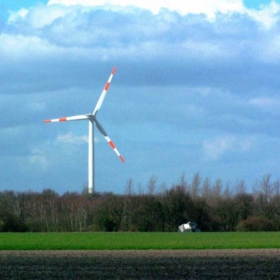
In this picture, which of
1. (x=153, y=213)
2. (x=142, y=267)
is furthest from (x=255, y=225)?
(x=142, y=267)

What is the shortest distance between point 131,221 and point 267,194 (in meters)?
25.0

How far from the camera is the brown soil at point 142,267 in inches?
1137

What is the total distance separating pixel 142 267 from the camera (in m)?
32.9

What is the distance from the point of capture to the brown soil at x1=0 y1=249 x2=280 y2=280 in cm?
2888

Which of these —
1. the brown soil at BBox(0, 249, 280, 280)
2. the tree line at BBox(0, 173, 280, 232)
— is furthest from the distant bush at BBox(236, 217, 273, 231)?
the brown soil at BBox(0, 249, 280, 280)

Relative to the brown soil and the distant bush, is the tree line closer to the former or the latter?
the distant bush

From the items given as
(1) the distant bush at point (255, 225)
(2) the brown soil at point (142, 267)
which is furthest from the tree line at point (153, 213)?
(2) the brown soil at point (142, 267)

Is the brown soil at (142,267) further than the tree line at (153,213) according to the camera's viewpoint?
No

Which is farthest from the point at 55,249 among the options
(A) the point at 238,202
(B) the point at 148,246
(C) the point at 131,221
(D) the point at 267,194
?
(D) the point at 267,194

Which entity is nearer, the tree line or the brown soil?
the brown soil

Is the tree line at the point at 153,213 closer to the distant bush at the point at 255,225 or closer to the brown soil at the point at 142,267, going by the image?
the distant bush at the point at 255,225

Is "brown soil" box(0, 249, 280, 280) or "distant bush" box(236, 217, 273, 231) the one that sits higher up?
"distant bush" box(236, 217, 273, 231)

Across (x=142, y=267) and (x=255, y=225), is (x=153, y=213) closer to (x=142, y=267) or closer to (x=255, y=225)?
(x=255, y=225)

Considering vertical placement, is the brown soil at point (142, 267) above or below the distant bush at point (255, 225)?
below
